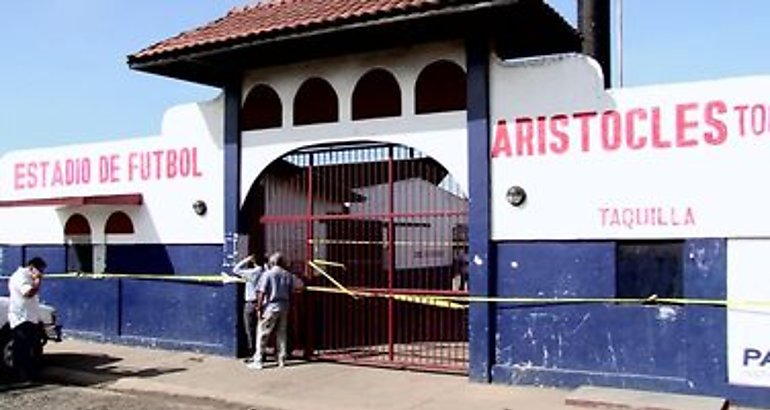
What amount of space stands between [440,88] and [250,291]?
Answer: 153 inches

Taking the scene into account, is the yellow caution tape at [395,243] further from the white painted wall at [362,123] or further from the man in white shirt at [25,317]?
the man in white shirt at [25,317]

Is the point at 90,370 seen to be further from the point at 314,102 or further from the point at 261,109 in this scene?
the point at 314,102

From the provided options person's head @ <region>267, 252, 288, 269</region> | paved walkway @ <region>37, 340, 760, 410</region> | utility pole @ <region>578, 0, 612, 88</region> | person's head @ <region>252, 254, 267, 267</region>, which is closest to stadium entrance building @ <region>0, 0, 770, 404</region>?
person's head @ <region>252, 254, 267, 267</region>

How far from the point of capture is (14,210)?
16047mm

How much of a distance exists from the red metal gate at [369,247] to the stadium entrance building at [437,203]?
0.03 metres

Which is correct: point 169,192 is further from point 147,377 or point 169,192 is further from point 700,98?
point 700,98

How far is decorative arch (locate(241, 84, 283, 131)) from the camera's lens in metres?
12.6

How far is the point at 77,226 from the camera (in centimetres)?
1500

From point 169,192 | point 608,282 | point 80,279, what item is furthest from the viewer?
point 80,279

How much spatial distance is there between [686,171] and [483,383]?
3406 millimetres

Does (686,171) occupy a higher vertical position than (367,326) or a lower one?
higher

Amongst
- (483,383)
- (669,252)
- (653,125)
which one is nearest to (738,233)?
(669,252)

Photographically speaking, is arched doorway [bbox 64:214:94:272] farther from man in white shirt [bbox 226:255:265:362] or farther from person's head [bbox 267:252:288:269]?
person's head [bbox 267:252:288:269]

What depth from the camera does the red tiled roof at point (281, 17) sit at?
10484 millimetres
